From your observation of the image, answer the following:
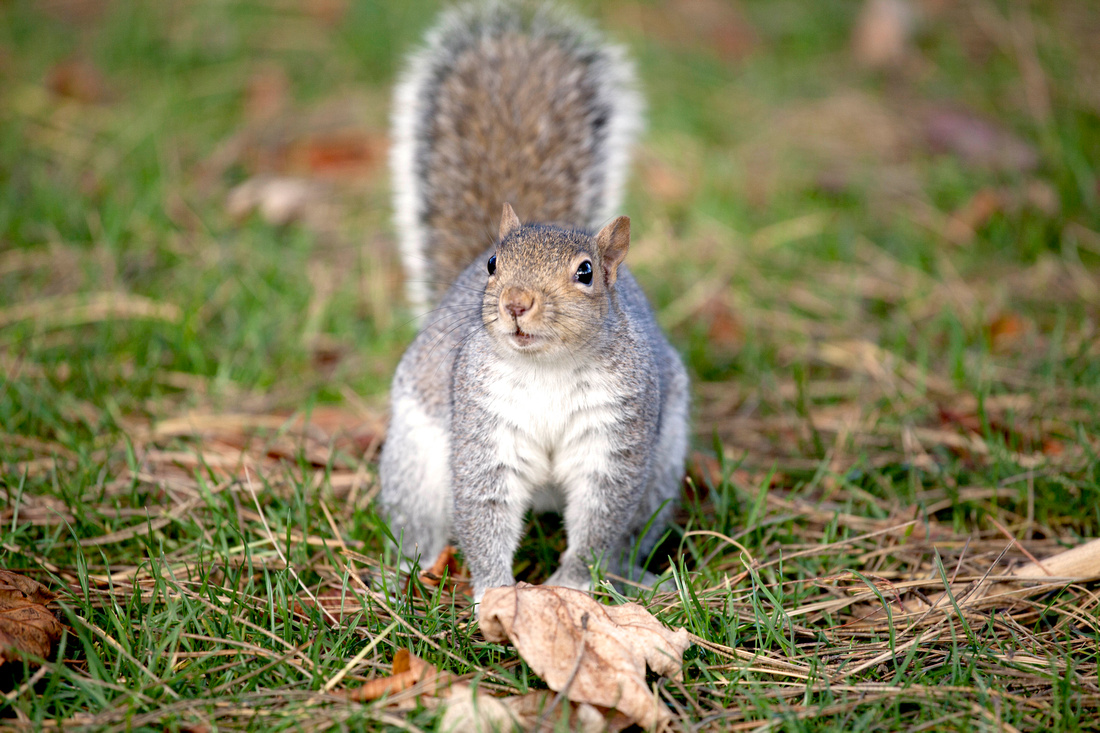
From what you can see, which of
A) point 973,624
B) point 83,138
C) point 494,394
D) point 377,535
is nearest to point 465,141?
point 494,394

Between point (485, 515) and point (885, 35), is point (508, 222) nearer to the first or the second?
point (485, 515)

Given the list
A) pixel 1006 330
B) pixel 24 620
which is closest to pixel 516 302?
pixel 24 620

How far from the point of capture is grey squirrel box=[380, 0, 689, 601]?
6.28ft

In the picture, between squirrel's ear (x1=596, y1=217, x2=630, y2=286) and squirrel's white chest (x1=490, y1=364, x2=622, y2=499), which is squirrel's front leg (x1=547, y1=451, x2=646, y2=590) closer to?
squirrel's white chest (x1=490, y1=364, x2=622, y2=499)

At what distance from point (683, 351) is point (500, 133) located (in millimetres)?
1083

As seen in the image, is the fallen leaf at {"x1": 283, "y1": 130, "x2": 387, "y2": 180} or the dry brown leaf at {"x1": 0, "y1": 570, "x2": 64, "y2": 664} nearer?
the dry brown leaf at {"x1": 0, "y1": 570, "x2": 64, "y2": 664}

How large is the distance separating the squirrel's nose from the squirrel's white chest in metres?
0.18

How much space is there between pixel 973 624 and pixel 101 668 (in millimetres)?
1783

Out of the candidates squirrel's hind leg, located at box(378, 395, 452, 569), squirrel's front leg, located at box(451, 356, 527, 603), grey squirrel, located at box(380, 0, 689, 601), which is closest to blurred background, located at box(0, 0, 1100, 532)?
squirrel's hind leg, located at box(378, 395, 452, 569)

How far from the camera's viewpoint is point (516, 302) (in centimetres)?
177

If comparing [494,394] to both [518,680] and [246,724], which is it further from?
[246,724]

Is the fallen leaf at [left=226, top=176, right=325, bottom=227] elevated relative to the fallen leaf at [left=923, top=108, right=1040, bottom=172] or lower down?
lower down

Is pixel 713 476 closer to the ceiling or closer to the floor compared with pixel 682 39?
closer to the floor

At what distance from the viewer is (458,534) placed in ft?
6.76
